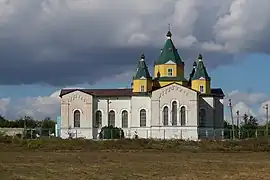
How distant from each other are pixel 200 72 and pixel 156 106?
9.87 metres

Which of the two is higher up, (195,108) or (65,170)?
(195,108)

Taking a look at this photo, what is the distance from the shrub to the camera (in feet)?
315

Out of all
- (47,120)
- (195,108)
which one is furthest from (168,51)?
(47,120)

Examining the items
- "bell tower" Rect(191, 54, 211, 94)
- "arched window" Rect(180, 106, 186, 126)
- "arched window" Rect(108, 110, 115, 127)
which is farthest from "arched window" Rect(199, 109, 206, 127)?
"arched window" Rect(108, 110, 115, 127)

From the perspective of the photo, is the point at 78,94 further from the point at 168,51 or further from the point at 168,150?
the point at 168,150

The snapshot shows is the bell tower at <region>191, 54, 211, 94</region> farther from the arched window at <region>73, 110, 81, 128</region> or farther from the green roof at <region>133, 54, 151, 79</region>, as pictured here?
the arched window at <region>73, 110, 81, 128</region>

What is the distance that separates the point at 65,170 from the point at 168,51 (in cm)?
7277

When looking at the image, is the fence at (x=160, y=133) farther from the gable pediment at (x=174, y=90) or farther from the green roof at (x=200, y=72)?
the green roof at (x=200, y=72)

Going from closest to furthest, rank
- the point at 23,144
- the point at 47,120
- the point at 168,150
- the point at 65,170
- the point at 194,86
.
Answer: the point at 65,170 < the point at 168,150 < the point at 23,144 < the point at 194,86 < the point at 47,120

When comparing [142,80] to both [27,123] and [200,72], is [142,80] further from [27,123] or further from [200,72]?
[27,123]

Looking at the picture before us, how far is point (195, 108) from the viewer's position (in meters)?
95.1

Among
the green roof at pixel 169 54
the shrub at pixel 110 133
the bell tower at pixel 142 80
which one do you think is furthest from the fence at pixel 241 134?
the shrub at pixel 110 133

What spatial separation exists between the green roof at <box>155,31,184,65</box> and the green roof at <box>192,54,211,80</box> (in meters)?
2.88

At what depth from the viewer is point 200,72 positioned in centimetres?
10075
